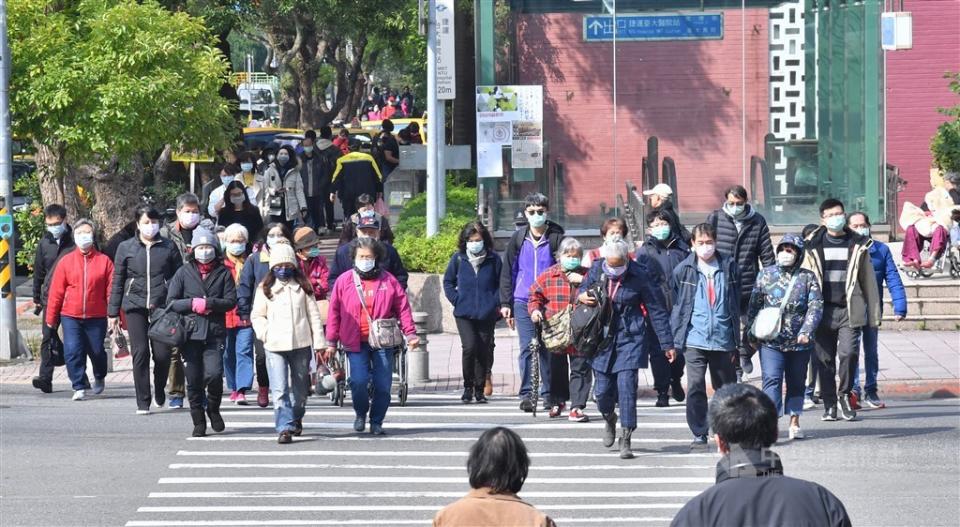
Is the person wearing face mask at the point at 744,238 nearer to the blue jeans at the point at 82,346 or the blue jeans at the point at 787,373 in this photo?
the blue jeans at the point at 787,373

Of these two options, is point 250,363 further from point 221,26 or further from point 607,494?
point 221,26

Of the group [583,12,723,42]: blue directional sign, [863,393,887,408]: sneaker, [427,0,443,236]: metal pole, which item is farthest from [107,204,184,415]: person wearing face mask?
[583,12,723,42]: blue directional sign

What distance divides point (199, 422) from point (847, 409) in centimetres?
540

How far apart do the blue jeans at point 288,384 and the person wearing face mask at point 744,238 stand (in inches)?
156

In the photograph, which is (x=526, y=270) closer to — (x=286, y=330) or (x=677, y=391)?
(x=677, y=391)

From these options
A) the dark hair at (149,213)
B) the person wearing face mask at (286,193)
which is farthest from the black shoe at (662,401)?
the person wearing face mask at (286,193)

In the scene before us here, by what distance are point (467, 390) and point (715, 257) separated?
331 centimetres

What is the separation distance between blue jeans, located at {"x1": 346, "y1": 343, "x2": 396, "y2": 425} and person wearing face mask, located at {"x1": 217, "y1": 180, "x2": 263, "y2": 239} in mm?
Answer: 6820

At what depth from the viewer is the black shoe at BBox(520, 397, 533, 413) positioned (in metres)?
13.8

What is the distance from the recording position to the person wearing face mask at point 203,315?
41.5 ft

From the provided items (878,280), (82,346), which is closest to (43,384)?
(82,346)

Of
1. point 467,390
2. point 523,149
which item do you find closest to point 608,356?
point 467,390

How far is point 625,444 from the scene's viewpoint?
1183 cm

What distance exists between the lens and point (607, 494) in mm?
10672
